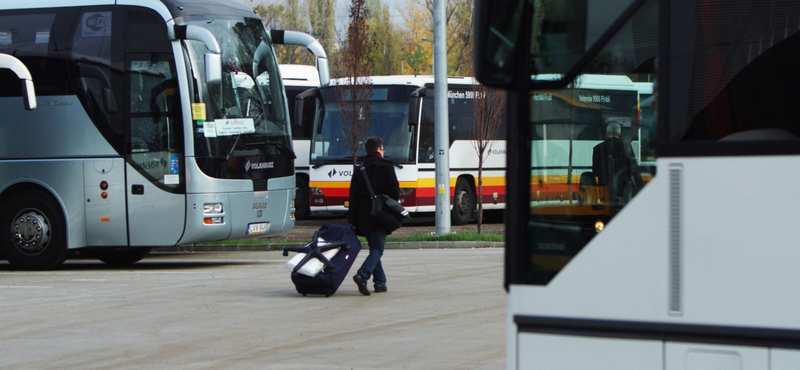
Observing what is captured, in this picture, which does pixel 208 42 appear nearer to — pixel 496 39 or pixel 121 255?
pixel 121 255

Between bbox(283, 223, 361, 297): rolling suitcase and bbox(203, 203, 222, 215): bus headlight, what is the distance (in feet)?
12.9

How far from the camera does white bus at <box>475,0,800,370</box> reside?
10.3 feet

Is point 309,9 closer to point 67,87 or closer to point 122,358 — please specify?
point 67,87

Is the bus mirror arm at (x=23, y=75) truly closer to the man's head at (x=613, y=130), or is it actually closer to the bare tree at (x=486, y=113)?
the bare tree at (x=486, y=113)

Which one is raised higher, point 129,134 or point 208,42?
point 208,42

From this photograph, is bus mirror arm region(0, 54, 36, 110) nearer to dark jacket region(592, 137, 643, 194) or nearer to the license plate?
the license plate

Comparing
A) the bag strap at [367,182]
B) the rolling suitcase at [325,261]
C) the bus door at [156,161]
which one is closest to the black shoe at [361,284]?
the rolling suitcase at [325,261]

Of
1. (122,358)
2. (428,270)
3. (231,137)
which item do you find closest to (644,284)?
(122,358)

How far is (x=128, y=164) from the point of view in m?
14.9

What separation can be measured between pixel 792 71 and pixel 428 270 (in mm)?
11036

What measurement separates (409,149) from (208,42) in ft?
34.6

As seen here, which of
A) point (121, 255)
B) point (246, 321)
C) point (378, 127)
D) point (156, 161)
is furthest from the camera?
point (378, 127)

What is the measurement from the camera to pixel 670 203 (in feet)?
10.8

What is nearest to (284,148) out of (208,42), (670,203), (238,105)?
(238,105)
